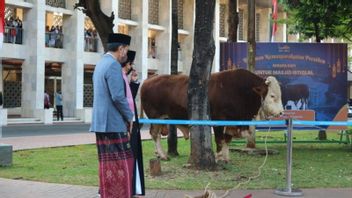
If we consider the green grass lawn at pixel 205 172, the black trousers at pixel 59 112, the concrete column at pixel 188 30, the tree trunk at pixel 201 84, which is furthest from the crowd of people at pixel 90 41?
the tree trunk at pixel 201 84

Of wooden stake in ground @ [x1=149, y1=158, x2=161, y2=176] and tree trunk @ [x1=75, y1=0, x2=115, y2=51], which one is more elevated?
tree trunk @ [x1=75, y1=0, x2=115, y2=51]

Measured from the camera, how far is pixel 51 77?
38312 mm

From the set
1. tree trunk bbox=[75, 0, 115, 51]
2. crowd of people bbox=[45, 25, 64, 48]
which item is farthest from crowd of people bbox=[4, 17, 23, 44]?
tree trunk bbox=[75, 0, 115, 51]

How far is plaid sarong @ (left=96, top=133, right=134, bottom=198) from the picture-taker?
6.76m

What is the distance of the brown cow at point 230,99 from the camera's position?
12.3m

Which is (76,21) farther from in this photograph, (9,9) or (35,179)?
(35,179)

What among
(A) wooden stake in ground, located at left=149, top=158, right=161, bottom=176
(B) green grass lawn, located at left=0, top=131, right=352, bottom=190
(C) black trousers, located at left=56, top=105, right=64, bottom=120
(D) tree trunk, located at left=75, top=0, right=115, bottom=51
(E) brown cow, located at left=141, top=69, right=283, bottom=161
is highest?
(D) tree trunk, located at left=75, top=0, right=115, bottom=51

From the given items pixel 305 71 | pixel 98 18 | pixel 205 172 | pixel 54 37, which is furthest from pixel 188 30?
pixel 205 172

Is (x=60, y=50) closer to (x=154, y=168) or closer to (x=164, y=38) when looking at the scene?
(x=164, y=38)

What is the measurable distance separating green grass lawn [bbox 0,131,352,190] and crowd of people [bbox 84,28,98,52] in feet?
76.1

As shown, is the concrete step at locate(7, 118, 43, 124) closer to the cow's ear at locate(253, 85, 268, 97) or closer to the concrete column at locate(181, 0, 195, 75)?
the concrete column at locate(181, 0, 195, 75)

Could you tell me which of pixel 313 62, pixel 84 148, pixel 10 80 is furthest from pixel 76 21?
pixel 313 62

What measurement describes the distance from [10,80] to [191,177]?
28.0 meters

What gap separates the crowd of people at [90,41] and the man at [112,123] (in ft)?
105
